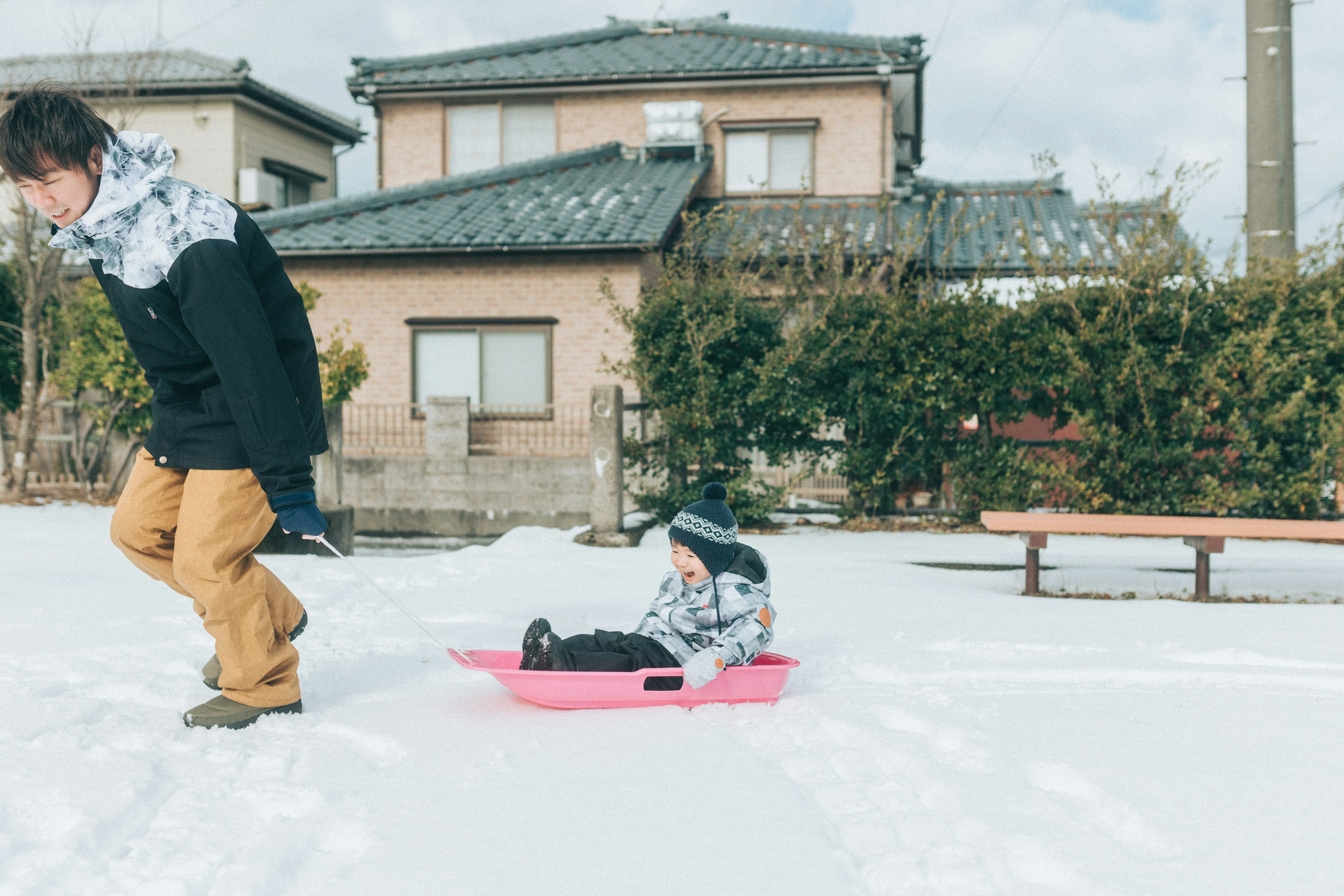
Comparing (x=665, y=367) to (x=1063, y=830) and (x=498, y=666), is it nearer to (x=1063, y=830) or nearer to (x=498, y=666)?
(x=498, y=666)

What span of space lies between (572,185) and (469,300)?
260 centimetres

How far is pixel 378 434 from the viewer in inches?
476

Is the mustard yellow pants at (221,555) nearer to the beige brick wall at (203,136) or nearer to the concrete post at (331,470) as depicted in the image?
the concrete post at (331,470)

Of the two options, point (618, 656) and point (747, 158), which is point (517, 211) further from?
point (618, 656)

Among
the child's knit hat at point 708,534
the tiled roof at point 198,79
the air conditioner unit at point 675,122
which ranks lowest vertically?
the child's knit hat at point 708,534

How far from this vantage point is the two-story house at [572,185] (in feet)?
43.3

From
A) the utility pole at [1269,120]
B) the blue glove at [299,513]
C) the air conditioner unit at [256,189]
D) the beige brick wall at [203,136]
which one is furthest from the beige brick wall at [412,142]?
the blue glove at [299,513]

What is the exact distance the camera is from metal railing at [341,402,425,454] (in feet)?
39.4

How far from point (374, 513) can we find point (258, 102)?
36.9 ft

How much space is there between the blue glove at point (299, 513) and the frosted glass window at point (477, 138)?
48.0ft

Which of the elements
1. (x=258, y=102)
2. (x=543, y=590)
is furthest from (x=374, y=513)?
(x=258, y=102)

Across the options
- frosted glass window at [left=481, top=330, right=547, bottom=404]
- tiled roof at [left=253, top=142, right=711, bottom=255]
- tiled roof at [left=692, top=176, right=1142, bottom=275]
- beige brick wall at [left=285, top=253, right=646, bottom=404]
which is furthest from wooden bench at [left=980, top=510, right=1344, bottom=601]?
frosted glass window at [left=481, top=330, right=547, bottom=404]

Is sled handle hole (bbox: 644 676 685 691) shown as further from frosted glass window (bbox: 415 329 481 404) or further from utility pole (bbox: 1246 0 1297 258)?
frosted glass window (bbox: 415 329 481 404)

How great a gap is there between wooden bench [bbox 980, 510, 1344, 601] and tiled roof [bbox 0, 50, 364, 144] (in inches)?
442
